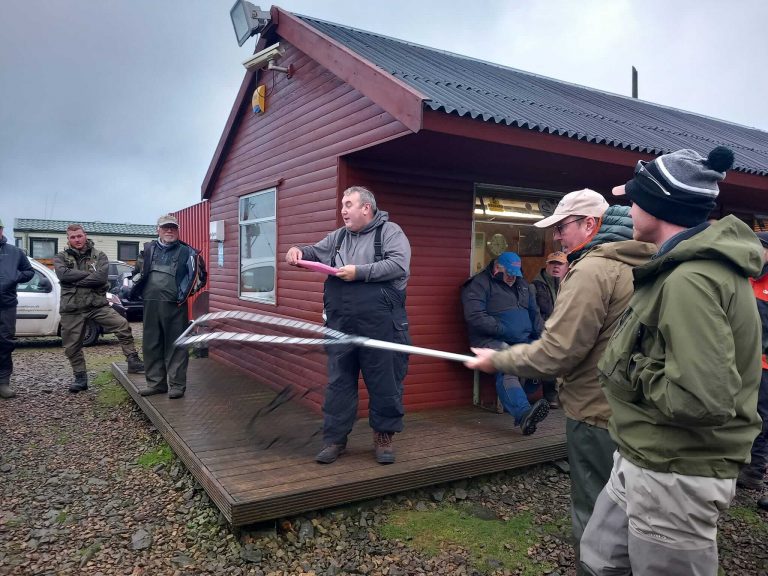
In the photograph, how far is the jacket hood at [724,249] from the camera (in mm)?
1582

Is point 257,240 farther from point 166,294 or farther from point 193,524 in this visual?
point 193,524

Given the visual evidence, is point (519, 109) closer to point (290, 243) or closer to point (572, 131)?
point (572, 131)

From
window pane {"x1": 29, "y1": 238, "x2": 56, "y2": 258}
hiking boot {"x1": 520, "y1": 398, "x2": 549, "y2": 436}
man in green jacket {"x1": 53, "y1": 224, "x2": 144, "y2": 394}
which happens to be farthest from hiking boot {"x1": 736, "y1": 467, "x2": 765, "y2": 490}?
window pane {"x1": 29, "y1": 238, "x2": 56, "y2": 258}

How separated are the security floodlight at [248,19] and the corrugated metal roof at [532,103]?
0.58m

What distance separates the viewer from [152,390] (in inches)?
239

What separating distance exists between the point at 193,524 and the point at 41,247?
3601cm

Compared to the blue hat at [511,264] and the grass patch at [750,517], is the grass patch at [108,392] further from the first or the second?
the grass patch at [750,517]

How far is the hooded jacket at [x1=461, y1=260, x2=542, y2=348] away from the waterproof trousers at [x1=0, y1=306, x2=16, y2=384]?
5279 millimetres

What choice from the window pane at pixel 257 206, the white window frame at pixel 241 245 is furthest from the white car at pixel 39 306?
the window pane at pixel 257 206

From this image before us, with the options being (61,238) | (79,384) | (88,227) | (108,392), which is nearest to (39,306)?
(79,384)

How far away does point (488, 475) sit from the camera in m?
4.41

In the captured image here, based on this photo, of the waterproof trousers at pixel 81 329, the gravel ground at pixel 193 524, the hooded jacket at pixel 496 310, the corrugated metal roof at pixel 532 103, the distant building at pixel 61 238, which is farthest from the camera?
the distant building at pixel 61 238

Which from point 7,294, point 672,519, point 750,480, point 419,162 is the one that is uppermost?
point 419,162

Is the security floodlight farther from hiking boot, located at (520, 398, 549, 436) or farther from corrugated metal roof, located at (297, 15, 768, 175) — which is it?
hiking boot, located at (520, 398, 549, 436)
